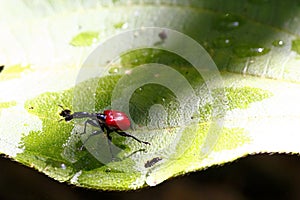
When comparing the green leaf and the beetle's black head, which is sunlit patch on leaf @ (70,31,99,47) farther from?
the beetle's black head

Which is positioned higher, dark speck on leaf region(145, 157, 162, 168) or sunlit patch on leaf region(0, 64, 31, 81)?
sunlit patch on leaf region(0, 64, 31, 81)

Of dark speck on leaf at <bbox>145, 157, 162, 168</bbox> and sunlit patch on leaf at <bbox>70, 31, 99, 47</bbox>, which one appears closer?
dark speck on leaf at <bbox>145, 157, 162, 168</bbox>

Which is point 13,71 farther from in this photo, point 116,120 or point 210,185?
point 210,185

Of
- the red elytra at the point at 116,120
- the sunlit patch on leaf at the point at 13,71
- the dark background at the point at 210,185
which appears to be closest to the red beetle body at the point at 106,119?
the red elytra at the point at 116,120

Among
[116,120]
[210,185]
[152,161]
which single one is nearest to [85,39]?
[116,120]

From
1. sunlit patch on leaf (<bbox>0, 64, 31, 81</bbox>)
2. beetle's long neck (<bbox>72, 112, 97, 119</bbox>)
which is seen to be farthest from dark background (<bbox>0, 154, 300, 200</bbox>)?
beetle's long neck (<bbox>72, 112, 97, 119</bbox>)

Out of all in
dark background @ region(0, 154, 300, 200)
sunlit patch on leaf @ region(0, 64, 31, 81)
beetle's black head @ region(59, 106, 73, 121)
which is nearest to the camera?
beetle's black head @ region(59, 106, 73, 121)

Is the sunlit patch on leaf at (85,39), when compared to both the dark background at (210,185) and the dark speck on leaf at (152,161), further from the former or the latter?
the dark background at (210,185)
